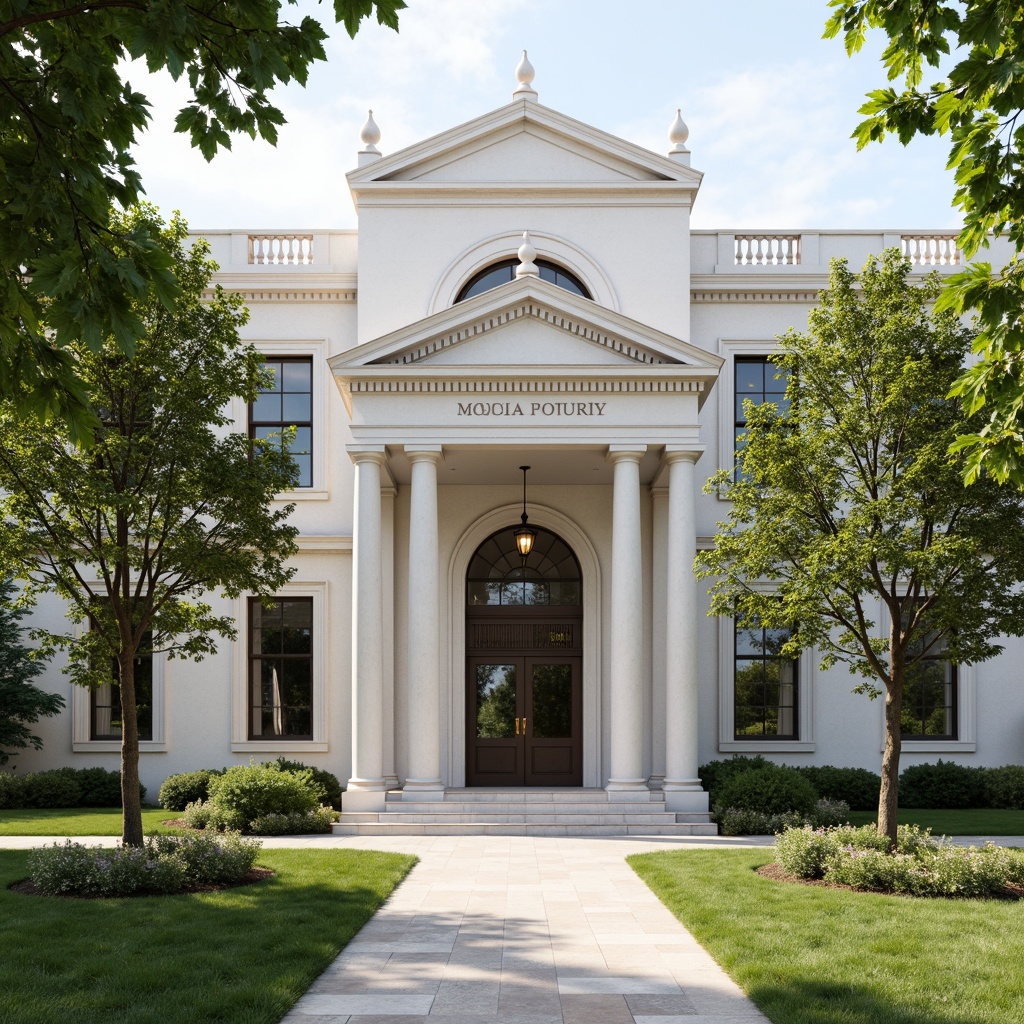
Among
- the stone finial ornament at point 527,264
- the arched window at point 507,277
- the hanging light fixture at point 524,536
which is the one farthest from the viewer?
the arched window at point 507,277

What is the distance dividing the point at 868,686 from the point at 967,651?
64.9 inches

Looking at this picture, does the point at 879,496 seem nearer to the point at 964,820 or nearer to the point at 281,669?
the point at 964,820

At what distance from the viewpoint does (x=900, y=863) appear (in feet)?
40.8

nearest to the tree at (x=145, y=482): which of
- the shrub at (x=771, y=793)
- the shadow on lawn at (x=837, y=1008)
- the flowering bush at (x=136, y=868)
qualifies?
the flowering bush at (x=136, y=868)

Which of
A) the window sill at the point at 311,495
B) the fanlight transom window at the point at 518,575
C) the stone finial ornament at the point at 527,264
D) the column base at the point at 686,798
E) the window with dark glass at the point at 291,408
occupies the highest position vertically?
the stone finial ornament at the point at 527,264

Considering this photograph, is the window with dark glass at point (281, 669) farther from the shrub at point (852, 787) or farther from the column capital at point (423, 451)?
the shrub at point (852, 787)

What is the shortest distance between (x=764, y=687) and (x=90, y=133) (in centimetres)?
1989

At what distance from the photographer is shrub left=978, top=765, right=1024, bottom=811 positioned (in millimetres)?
22016

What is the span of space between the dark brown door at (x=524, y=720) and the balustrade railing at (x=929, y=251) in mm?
11631

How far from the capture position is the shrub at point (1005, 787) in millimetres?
22016

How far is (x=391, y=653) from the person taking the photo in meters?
22.6

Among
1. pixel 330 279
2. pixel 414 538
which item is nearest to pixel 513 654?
pixel 414 538

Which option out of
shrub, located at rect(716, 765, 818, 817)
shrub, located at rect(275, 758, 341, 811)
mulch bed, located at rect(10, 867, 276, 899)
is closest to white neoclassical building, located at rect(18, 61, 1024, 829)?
shrub, located at rect(275, 758, 341, 811)

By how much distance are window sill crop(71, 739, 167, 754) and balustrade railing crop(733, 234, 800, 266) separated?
16208 millimetres
